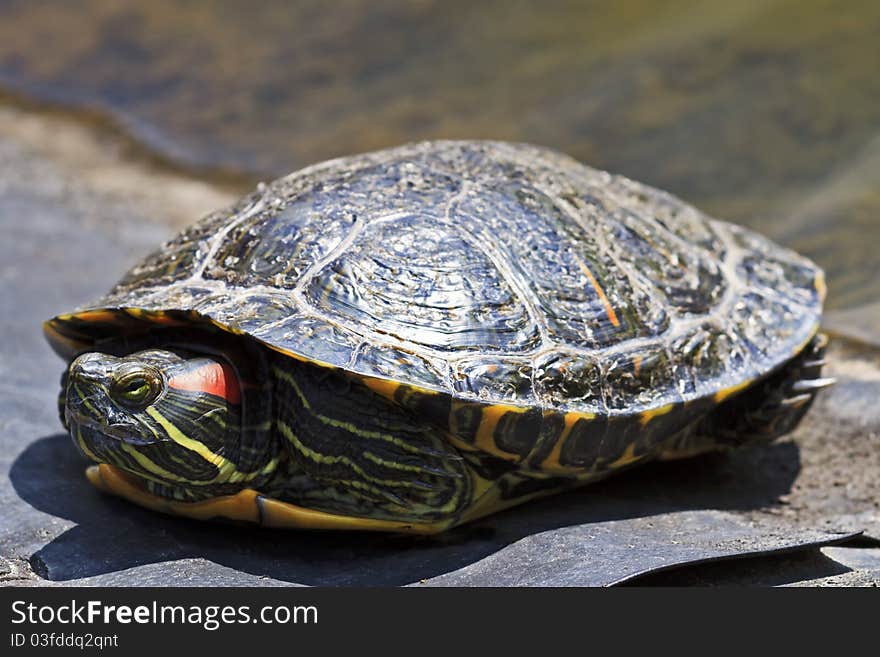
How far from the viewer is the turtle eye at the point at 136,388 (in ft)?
11.9

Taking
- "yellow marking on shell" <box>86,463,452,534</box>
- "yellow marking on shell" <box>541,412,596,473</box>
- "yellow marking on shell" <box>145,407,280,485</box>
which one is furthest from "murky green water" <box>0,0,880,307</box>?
"yellow marking on shell" <box>145,407,280,485</box>

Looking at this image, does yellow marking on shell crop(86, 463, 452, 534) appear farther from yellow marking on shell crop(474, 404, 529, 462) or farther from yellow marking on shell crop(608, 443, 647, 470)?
yellow marking on shell crop(608, 443, 647, 470)

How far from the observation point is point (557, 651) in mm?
3297

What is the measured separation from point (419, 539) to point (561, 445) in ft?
2.06

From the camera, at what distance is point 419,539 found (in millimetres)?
3959

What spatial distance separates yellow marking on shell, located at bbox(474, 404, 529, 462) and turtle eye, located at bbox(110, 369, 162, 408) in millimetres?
1126

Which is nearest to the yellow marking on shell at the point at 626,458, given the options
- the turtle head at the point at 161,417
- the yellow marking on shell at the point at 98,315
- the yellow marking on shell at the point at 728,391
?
the yellow marking on shell at the point at 728,391

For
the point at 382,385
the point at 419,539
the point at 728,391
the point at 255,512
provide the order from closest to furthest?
1. the point at 382,385
2. the point at 255,512
3. the point at 419,539
4. the point at 728,391

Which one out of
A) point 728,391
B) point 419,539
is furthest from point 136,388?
point 728,391

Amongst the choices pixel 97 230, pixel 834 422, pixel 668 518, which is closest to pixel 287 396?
pixel 668 518

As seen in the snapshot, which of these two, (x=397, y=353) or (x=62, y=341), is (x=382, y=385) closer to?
(x=397, y=353)

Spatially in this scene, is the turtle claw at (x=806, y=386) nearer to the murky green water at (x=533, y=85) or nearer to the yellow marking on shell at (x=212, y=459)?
A: the murky green water at (x=533, y=85)

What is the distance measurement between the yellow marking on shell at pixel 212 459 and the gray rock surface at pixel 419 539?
257 mm

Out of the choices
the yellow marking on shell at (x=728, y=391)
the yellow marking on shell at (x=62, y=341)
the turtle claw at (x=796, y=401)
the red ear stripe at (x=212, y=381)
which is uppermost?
the yellow marking on shell at (x=62, y=341)
